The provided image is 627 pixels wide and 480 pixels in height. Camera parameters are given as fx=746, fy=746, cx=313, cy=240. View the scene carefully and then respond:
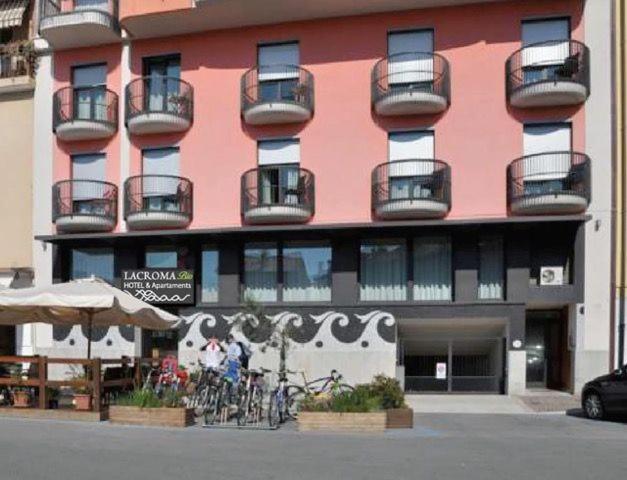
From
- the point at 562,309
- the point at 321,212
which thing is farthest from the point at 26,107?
the point at 562,309

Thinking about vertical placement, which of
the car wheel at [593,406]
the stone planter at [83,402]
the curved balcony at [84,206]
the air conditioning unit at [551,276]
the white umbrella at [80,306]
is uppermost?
the curved balcony at [84,206]

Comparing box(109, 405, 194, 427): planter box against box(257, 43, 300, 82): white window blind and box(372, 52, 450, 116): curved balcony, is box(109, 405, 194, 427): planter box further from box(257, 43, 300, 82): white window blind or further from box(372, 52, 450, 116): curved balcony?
box(257, 43, 300, 82): white window blind

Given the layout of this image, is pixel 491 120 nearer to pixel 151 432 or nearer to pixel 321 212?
Result: pixel 321 212

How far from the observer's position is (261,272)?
23.6 m

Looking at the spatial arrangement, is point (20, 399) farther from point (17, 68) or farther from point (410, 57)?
point (17, 68)

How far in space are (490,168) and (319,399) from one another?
10.7 meters

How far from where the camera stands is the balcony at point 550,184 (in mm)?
20734

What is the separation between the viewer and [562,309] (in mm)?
22766

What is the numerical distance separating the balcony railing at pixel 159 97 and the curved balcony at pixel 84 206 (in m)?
2.55

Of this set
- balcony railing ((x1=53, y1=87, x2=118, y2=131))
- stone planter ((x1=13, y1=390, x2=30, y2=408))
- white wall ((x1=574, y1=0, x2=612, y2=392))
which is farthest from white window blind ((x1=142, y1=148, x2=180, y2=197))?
white wall ((x1=574, y1=0, x2=612, y2=392))

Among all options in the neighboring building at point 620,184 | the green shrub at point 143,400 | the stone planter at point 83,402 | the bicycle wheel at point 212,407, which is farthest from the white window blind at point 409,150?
the stone planter at point 83,402

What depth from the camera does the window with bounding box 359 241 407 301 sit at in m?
22.6

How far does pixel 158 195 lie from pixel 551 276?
12368 millimetres

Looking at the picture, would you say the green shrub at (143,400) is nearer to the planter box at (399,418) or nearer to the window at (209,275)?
the planter box at (399,418)
